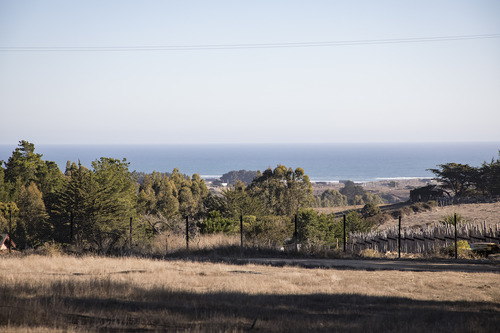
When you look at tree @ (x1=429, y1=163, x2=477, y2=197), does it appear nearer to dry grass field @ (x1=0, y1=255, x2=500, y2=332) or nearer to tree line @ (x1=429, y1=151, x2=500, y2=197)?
tree line @ (x1=429, y1=151, x2=500, y2=197)

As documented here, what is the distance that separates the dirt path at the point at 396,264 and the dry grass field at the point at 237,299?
1.19 metres

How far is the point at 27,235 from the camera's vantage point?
4725 cm

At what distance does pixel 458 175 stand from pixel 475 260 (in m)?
60.8

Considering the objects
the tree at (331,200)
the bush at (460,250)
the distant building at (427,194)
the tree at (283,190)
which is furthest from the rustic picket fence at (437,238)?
the tree at (331,200)

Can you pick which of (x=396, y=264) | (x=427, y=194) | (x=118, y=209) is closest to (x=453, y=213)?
(x=427, y=194)

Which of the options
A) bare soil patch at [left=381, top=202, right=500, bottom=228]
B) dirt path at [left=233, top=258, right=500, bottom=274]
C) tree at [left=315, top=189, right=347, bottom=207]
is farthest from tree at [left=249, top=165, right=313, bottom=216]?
tree at [left=315, top=189, right=347, bottom=207]

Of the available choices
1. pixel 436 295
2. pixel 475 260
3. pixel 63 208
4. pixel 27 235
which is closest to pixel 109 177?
pixel 63 208

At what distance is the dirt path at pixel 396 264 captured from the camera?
55.7 feet

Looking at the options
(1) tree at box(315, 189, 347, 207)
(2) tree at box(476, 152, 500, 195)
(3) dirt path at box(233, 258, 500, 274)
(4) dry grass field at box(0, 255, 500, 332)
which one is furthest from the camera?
(1) tree at box(315, 189, 347, 207)

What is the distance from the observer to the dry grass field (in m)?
8.05

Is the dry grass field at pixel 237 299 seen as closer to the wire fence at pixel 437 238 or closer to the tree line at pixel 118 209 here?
the wire fence at pixel 437 238

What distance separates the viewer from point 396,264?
18531 millimetres

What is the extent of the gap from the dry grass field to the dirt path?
3.89ft

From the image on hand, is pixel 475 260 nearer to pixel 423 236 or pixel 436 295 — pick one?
pixel 423 236
